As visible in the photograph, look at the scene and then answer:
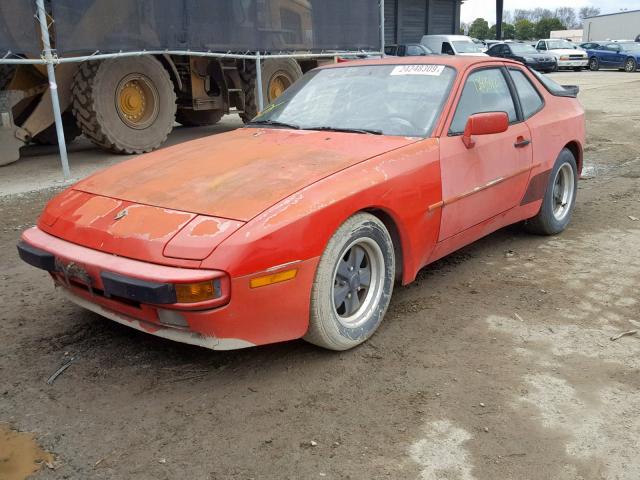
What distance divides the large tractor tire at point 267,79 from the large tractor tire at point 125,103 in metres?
1.81

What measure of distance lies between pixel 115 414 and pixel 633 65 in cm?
3062

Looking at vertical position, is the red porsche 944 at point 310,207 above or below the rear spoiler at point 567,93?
below

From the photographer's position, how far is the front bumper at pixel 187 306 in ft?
8.15

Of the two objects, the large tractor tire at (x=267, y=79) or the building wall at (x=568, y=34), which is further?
the building wall at (x=568, y=34)

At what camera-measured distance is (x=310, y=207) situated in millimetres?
2697

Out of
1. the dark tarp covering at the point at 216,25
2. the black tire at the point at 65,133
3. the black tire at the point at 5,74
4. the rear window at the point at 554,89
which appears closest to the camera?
the rear window at the point at 554,89

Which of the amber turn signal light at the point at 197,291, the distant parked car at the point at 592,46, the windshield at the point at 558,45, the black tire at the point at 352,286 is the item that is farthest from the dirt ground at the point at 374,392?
the distant parked car at the point at 592,46

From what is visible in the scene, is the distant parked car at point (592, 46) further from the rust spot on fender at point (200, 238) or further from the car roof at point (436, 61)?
the rust spot on fender at point (200, 238)

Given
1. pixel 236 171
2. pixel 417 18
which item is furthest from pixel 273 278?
pixel 417 18

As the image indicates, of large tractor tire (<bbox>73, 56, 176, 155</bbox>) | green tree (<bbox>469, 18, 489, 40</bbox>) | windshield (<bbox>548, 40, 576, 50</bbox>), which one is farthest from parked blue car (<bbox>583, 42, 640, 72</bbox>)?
green tree (<bbox>469, 18, 489, 40</bbox>)

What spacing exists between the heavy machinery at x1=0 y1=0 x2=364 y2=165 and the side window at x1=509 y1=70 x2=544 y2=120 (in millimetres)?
5034

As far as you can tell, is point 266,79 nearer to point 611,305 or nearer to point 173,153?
point 173,153

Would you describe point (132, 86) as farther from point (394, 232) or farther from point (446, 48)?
point (446, 48)

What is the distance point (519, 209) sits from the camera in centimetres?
432
